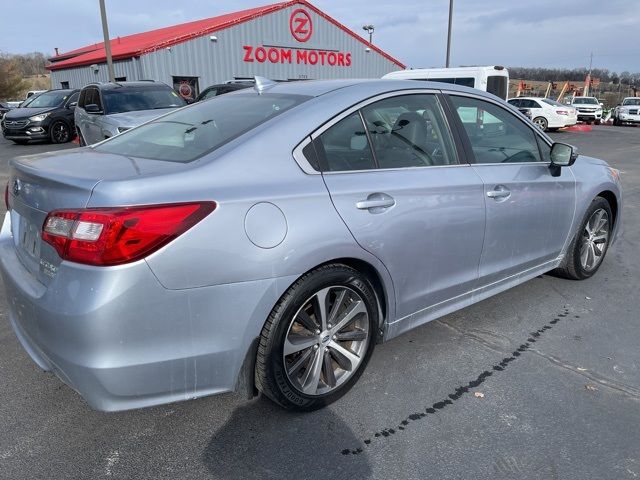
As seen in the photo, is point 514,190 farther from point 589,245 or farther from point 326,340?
point 326,340

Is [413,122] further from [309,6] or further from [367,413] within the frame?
[309,6]

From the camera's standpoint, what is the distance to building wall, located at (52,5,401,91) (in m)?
23.2

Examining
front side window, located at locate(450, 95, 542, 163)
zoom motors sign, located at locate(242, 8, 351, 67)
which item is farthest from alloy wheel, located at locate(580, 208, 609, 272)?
zoom motors sign, located at locate(242, 8, 351, 67)

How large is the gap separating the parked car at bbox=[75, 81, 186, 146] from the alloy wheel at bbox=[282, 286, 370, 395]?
23.8 feet

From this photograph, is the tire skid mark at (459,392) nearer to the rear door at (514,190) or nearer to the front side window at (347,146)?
the rear door at (514,190)

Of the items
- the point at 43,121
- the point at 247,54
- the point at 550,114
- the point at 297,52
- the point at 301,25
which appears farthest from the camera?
the point at 297,52

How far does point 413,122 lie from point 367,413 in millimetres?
1691

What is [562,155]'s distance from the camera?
3768 mm

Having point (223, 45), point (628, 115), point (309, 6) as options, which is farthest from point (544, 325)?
point (628, 115)

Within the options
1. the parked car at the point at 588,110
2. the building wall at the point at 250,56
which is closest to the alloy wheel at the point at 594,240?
the building wall at the point at 250,56

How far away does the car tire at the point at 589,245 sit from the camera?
4.33 metres

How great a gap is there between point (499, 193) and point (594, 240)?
1.79 m

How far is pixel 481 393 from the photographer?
290cm

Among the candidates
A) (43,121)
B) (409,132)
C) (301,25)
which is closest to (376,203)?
(409,132)
